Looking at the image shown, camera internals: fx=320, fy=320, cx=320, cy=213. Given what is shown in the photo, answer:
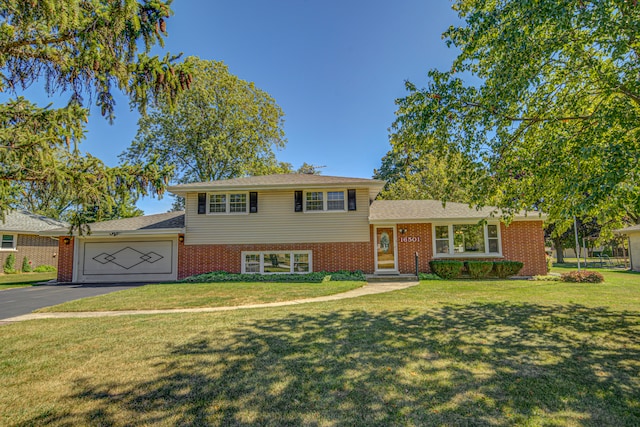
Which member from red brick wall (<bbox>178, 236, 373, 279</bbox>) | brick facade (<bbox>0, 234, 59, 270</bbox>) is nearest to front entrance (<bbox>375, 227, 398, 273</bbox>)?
red brick wall (<bbox>178, 236, 373, 279</bbox>)

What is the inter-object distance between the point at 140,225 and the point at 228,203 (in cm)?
456

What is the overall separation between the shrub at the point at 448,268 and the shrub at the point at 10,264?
2521 centimetres

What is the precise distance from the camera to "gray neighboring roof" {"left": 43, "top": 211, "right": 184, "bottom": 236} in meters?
14.7

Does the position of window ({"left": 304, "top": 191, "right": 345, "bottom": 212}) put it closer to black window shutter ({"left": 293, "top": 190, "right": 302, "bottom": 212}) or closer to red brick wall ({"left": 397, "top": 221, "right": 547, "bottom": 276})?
black window shutter ({"left": 293, "top": 190, "right": 302, "bottom": 212})

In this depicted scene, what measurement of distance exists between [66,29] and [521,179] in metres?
8.89

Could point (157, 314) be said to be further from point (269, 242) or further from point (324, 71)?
point (324, 71)

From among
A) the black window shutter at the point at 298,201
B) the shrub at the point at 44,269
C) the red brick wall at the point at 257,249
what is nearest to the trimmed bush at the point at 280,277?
the red brick wall at the point at 257,249

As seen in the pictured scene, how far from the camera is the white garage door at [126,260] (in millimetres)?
15109

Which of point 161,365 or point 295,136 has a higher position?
point 295,136

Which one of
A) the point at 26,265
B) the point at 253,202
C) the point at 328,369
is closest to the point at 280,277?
the point at 253,202

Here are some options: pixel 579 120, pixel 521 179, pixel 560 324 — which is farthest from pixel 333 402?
pixel 579 120

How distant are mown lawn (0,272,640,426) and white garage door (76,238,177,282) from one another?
832 cm

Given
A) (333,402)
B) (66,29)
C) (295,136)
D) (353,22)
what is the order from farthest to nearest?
(295,136) < (353,22) < (66,29) < (333,402)

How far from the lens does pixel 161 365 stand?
4211 millimetres
